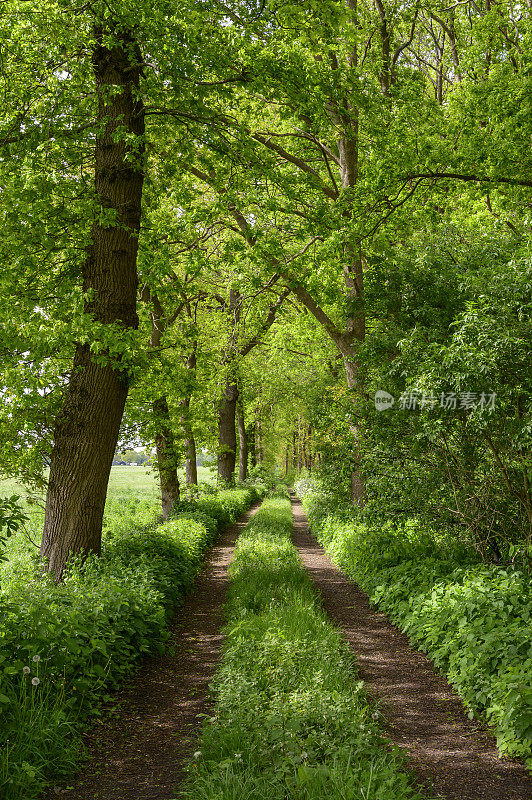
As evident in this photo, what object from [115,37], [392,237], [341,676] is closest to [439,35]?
[392,237]

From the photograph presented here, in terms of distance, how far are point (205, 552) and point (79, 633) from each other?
8200 millimetres

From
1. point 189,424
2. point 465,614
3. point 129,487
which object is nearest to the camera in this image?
point 465,614

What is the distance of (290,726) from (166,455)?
1130 centimetres

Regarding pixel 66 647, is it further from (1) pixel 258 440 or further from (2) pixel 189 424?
(1) pixel 258 440

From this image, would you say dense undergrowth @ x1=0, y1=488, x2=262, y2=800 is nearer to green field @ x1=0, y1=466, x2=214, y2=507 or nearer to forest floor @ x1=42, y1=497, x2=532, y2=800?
forest floor @ x1=42, y1=497, x2=532, y2=800

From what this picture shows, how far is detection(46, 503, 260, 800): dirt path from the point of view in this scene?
390cm

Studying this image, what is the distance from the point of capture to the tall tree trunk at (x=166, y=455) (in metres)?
13.8

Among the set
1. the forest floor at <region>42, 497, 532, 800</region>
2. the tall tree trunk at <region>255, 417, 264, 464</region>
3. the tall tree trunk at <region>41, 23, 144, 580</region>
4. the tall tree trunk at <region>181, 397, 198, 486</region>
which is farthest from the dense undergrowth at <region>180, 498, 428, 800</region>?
the tall tree trunk at <region>255, 417, 264, 464</region>

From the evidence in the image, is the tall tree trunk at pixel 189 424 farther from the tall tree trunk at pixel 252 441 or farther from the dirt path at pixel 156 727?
the tall tree trunk at pixel 252 441

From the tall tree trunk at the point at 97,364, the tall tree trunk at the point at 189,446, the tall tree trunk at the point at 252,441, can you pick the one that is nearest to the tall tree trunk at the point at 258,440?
the tall tree trunk at the point at 252,441

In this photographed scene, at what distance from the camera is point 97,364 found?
24.7 feet

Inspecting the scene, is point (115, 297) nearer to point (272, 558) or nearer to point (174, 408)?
point (272, 558)

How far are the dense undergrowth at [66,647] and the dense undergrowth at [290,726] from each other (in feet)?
3.36

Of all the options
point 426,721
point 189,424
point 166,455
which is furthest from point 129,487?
point 426,721
